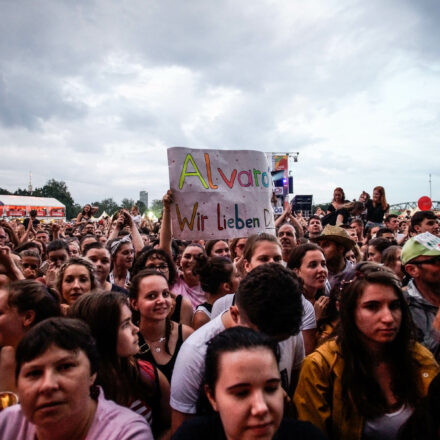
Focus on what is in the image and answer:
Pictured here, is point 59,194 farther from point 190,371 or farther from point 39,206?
point 190,371


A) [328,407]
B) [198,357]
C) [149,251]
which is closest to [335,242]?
[149,251]

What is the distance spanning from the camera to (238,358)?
1454 mm

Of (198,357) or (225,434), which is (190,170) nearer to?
(198,357)

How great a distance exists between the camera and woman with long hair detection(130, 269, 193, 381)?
2654 mm

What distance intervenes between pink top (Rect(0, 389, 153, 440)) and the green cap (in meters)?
2.39

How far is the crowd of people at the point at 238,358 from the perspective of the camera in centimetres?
144

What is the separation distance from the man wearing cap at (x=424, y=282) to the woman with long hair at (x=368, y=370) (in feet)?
1.73

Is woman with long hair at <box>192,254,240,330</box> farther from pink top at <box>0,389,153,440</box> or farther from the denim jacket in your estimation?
pink top at <box>0,389,153,440</box>

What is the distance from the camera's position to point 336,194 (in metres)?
7.67

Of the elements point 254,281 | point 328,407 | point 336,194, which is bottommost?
point 328,407

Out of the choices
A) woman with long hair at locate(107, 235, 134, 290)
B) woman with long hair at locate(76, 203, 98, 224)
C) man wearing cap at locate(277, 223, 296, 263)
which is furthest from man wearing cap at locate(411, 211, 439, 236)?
woman with long hair at locate(76, 203, 98, 224)

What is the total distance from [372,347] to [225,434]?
1061 millimetres

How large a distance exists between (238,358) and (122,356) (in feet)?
3.05

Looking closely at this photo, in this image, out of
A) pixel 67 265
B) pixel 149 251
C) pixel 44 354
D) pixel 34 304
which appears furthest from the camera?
pixel 149 251
